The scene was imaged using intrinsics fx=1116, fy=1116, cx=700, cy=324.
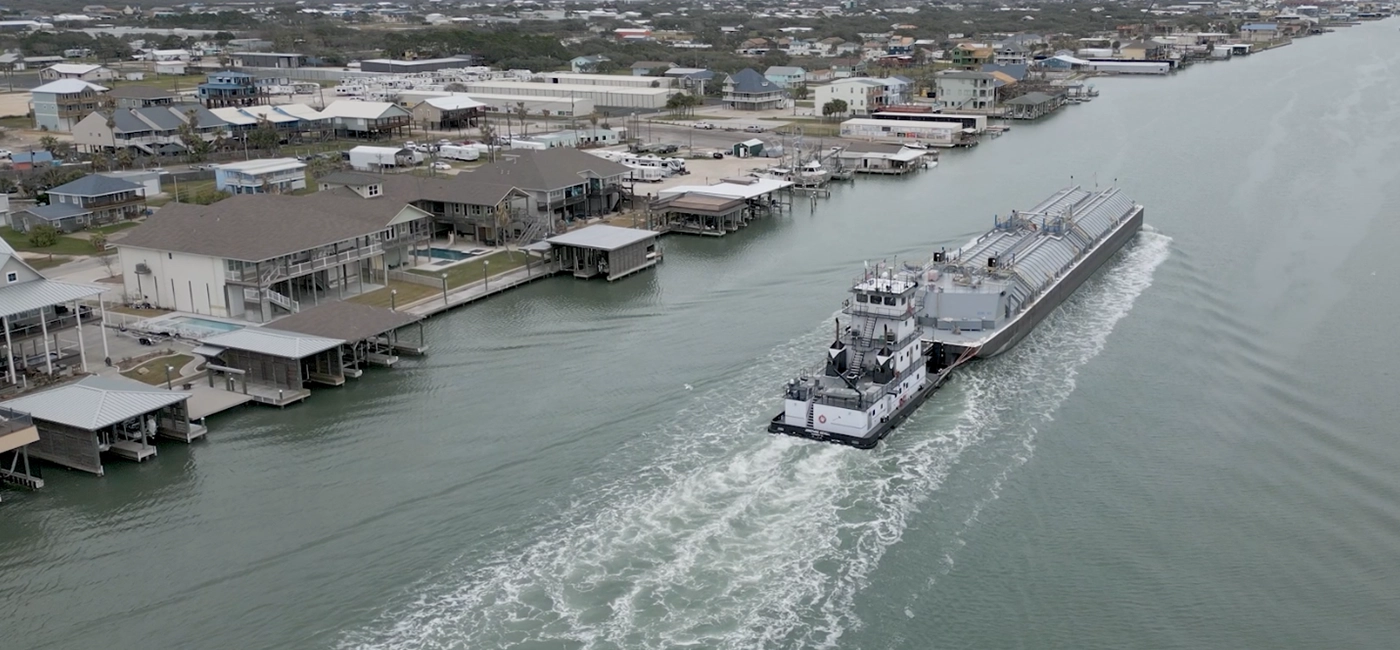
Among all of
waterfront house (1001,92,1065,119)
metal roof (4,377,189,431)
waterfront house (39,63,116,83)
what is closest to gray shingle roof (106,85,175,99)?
waterfront house (39,63,116,83)

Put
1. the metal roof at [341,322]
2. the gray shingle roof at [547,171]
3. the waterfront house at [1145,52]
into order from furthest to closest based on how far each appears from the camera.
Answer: the waterfront house at [1145,52], the gray shingle roof at [547,171], the metal roof at [341,322]

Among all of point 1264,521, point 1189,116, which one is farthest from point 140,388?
point 1189,116

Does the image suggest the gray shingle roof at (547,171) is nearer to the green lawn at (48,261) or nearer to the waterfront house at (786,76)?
the green lawn at (48,261)

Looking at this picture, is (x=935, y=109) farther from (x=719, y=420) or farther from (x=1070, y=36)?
(x=1070, y=36)

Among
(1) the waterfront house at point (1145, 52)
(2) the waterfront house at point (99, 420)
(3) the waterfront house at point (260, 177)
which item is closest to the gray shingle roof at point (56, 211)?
(3) the waterfront house at point (260, 177)

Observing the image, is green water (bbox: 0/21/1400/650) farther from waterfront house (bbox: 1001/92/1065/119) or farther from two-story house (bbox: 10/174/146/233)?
waterfront house (bbox: 1001/92/1065/119)

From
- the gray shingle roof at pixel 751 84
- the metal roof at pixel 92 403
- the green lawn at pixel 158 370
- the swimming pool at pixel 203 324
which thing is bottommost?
the green lawn at pixel 158 370
